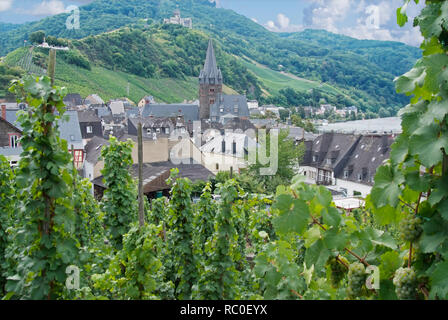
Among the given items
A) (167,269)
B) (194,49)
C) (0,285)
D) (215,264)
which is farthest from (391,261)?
(194,49)

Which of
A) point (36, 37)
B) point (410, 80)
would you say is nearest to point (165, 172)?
point (410, 80)

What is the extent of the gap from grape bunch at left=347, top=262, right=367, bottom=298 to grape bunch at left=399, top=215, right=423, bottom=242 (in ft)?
1.09

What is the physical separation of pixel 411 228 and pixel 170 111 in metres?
101

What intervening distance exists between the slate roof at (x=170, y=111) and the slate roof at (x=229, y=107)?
17.2 ft

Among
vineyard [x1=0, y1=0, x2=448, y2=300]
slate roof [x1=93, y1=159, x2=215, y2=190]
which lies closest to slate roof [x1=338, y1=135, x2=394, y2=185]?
slate roof [x1=93, y1=159, x2=215, y2=190]

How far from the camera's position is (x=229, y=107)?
106 metres

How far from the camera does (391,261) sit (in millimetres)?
2521

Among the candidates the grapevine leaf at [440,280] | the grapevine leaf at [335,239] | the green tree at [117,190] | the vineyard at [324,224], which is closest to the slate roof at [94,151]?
the green tree at [117,190]

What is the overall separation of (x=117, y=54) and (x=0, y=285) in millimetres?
155569

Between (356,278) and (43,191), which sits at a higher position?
(43,191)

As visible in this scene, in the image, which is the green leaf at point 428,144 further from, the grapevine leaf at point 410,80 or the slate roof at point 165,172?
the slate roof at point 165,172

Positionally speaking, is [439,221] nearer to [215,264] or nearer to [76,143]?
[215,264]

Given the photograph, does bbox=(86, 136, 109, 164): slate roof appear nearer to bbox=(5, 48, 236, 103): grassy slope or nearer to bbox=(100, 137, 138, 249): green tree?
bbox=(100, 137, 138, 249): green tree

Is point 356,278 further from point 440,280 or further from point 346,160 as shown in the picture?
point 346,160
